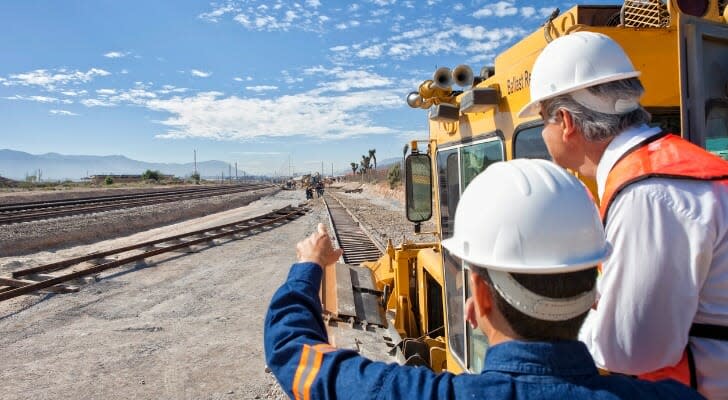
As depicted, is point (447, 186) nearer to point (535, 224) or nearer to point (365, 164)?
point (535, 224)

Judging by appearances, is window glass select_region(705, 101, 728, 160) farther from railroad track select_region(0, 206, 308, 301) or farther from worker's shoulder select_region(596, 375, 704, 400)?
railroad track select_region(0, 206, 308, 301)

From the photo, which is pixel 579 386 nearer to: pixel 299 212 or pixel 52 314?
pixel 52 314

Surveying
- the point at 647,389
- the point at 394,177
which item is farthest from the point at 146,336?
the point at 394,177

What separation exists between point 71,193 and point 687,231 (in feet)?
158

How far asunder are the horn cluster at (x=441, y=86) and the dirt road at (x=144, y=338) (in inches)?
144

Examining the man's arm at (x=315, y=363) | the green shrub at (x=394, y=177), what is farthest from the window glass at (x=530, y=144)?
the green shrub at (x=394, y=177)

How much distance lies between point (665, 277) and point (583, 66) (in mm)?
766

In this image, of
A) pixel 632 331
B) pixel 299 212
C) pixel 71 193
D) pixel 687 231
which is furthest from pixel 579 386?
pixel 71 193

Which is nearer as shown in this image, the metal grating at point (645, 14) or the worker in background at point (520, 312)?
the worker in background at point (520, 312)

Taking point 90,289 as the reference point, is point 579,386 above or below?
above

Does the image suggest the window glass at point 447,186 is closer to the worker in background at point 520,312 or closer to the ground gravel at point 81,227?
the worker in background at point 520,312

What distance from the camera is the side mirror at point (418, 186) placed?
4.57m

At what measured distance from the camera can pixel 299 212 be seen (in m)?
29.6

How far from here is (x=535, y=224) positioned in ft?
4.00
